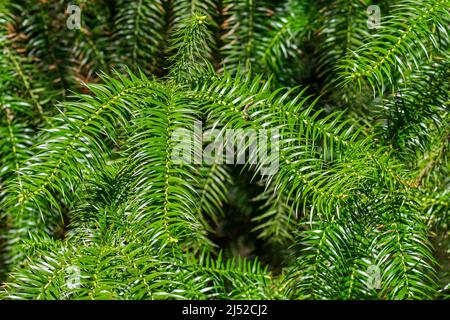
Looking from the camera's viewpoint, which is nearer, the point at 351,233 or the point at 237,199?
the point at 351,233

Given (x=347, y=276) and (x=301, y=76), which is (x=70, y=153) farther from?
(x=301, y=76)

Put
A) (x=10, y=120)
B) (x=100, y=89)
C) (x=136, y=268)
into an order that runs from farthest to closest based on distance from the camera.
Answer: (x=10, y=120), (x=100, y=89), (x=136, y=268)

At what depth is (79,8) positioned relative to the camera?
0.96 metres

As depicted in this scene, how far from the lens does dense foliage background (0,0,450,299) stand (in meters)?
0.56

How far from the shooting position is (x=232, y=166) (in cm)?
97

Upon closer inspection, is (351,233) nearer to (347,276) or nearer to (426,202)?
(347,276)

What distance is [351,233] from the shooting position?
1.96 ft

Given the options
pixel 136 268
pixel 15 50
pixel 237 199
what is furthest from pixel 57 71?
pixel 136 268

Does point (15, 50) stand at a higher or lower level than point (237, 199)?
higher

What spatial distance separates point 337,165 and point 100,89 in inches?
10.1

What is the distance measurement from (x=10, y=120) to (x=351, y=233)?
1.83 feet

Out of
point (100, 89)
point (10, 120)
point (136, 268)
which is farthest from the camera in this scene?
point (10, 120)

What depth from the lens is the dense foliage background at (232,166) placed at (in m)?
0.56
